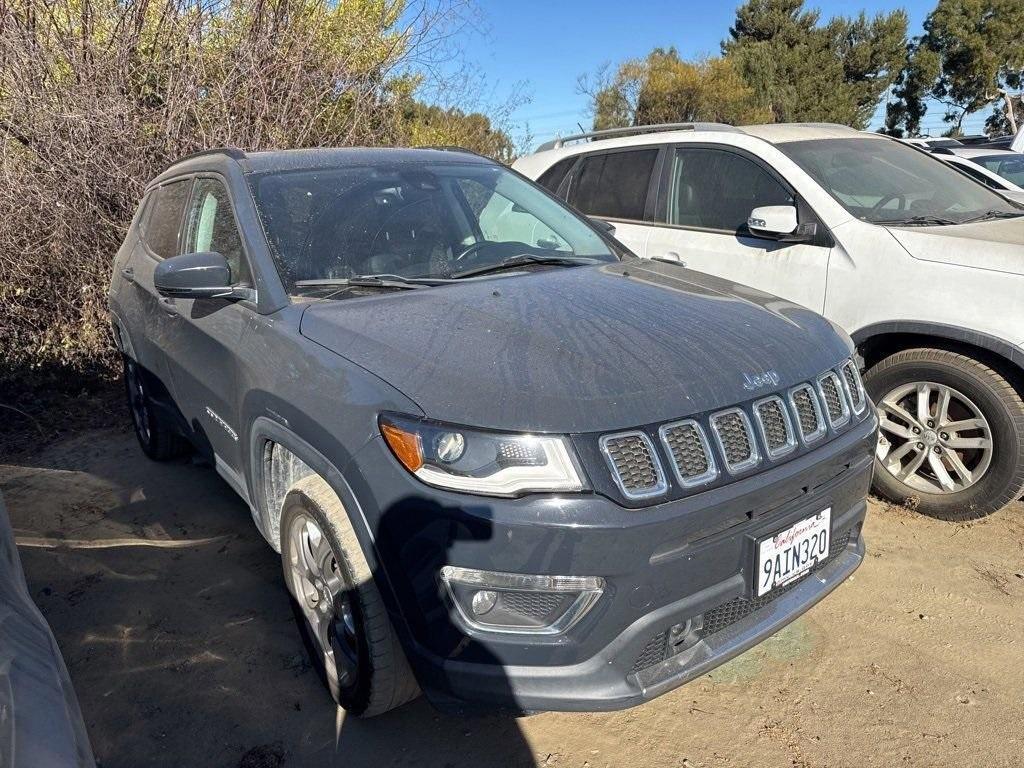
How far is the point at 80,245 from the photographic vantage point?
20.3 ft

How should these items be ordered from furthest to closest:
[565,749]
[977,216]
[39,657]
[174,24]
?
1. [174,24]
2. [977,216]
3. [565,749]
4. [39,657]

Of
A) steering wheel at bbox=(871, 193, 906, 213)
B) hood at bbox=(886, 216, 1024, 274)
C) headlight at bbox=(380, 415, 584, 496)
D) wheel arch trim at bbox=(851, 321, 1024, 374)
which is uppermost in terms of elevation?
steering wheel at bbox=(871, 193, 906, 213)

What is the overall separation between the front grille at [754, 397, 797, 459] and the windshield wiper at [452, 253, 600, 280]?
1.23 metres

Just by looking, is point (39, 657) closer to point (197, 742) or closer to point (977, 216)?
point (197, 742)

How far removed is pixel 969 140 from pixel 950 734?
780 inches

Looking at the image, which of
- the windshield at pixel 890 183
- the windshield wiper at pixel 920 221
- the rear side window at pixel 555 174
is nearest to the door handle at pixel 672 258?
the windshield at pixel 890 183

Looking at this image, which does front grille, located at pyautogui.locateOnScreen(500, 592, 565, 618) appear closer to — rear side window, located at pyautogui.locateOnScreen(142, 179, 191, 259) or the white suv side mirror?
rear side window, located at pyautogui.locateOnScreen(142, 179, 191, 259)

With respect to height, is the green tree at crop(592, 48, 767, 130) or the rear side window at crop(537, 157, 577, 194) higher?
the green tree at crop(592, 48, 767, 130)

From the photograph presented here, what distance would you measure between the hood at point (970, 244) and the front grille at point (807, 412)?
1.63 m

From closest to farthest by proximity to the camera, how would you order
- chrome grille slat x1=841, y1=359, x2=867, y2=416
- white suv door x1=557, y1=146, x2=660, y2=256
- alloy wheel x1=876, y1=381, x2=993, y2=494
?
chrome grille slat x1=841, y1=359, x2=867, y2=416 < alloy wheel x1=876, y1=381, x2=993, y2=494 < white suv door x1=557, y1=146, x2=660, y2=256

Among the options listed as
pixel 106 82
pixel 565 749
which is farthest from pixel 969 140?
pixel 565 749

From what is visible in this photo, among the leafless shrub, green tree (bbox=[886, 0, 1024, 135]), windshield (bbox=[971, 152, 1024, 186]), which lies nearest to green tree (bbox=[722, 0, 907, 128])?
green tree (bbox=[886, 0, 1024, 135])

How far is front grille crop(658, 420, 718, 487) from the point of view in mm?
1939

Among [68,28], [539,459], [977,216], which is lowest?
[539,459]
